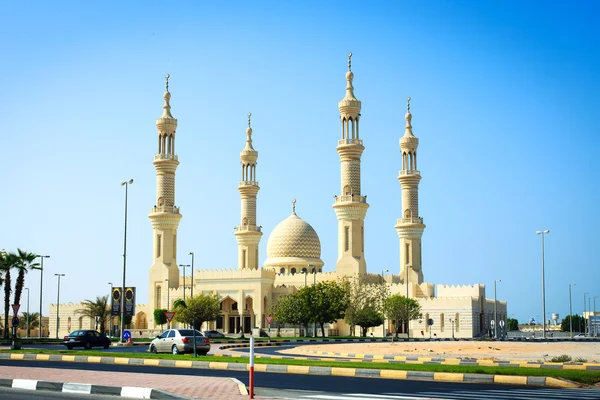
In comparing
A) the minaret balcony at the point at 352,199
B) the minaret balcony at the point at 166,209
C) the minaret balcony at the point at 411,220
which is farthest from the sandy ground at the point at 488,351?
the minaret balcony at the point at 166,209

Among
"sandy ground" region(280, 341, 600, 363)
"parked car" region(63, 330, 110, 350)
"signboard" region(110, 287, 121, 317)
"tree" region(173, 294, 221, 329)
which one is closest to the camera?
"sandy ground" region(280, 341, 600, 363)

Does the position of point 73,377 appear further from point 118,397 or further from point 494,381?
point 494,381

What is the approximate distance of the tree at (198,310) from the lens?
247ft

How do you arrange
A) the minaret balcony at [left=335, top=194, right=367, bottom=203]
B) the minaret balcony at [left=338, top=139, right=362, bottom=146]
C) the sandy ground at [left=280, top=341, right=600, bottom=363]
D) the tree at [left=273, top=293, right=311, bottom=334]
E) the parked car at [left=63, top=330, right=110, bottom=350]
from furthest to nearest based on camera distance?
the minaret balcony at [left=338, top=139, right=362, bottom=146], the minaret balcony at [left=335, top=194, right=367, bottom=203], the tree at [left=273, top=293, right=311, bottom=334], the parked car at [left=63, top=330, right=110, bottom=350], the sandy ground at [left=280, top=341, right=600, bottom=363]

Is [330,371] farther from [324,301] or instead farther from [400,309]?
[324,301]

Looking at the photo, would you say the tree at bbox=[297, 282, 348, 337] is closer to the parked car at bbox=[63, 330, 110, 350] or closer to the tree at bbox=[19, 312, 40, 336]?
the parked car at bbox=[63, 330, 110, 350]

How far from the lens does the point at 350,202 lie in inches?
2985

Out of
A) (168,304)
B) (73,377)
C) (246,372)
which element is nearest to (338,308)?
(168,304)

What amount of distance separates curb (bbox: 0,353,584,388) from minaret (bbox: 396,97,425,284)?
2225 inches

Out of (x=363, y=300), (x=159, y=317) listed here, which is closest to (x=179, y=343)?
(x=363, y=300)

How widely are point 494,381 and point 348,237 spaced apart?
2250 inches

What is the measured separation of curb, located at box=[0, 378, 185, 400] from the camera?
50.8 ft

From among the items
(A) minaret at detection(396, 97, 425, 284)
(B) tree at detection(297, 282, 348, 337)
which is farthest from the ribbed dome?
(B) tree at detection(297, 282, 348, 337)

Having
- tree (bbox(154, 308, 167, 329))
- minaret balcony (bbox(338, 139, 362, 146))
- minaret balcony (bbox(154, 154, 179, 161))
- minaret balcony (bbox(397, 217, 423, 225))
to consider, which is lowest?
Answer: tree (bbox(154, 308, 167, 329))
